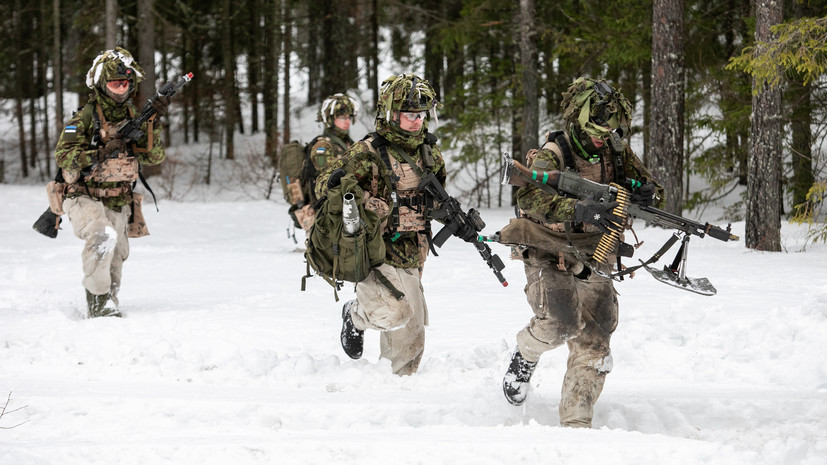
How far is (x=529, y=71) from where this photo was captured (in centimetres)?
1606

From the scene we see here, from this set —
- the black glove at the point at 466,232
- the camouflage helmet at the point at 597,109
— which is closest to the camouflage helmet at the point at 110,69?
the black glove at the point at 466,232

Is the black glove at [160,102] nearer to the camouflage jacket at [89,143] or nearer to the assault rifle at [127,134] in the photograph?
the assault rifle at [127,134]

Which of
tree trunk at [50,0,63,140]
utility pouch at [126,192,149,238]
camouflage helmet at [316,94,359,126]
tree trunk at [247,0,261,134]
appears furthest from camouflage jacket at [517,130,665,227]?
tree trunk at [247,0,261,134]

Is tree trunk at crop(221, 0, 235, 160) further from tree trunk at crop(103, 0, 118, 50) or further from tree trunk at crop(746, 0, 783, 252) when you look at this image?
tree trunk at crop(746, 0, 783, 252)

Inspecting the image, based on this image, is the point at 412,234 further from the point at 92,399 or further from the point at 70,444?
the point at 70,444

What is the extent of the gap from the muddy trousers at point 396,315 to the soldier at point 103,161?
10.3 feet

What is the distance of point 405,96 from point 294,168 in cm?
532

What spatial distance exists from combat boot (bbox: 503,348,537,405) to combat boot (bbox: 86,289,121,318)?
4.28m

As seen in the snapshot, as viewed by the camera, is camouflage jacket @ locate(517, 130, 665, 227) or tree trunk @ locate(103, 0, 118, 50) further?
tree trunk @ locate(103, 0, 118, 50)

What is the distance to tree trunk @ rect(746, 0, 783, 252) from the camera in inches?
411

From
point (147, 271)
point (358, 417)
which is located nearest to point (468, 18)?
point (147, 271)

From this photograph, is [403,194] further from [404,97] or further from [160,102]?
[160,102]

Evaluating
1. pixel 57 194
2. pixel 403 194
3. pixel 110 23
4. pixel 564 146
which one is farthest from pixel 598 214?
pixel 110 23

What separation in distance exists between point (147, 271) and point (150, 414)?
721 cm
